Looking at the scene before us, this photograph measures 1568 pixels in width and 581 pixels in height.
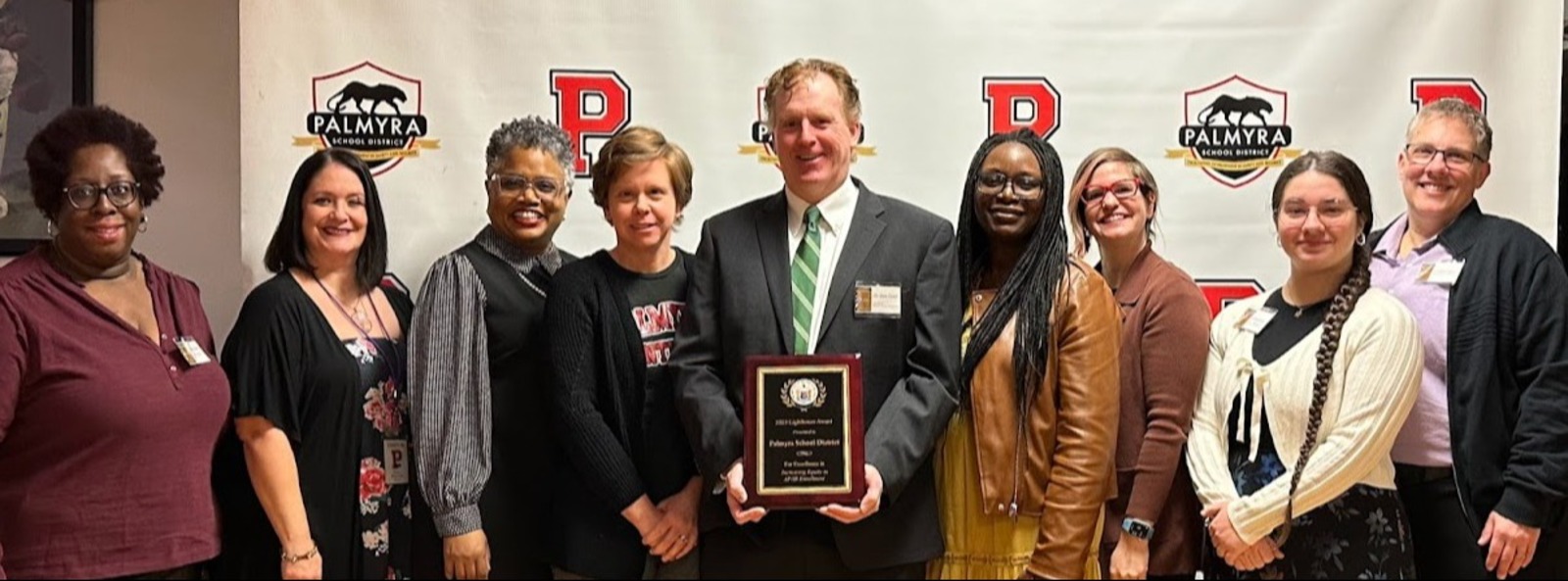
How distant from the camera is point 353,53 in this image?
10.9 ft

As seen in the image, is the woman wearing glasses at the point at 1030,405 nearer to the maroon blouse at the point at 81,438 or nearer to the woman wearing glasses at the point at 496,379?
the woman wearing glasses at the point at 496,379

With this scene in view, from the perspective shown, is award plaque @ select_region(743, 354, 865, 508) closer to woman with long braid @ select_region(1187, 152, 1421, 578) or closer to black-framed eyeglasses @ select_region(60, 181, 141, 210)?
woman with long braid @ select_region(1187, 152, 1421, 578)

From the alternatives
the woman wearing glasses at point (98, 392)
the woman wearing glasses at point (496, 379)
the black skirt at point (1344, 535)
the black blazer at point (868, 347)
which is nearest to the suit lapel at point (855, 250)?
the black blazer at point (868, 347)

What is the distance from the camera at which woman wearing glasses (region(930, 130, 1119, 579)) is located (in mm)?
2395

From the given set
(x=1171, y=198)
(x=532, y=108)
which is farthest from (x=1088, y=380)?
(x=532, y=108)

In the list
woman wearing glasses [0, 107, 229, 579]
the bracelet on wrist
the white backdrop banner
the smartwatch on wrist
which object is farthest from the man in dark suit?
woman wearing glasses [0, 107, 229, 579]

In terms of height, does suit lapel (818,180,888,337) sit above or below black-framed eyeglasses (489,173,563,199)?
below

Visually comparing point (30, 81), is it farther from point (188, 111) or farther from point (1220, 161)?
point (1220, 161)

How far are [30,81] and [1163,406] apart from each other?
10.3 ft

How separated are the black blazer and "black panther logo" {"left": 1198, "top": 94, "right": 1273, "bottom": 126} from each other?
132cm

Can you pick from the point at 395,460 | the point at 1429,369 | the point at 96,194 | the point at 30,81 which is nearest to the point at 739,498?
the point at 395,460

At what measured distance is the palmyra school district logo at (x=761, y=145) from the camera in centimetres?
338

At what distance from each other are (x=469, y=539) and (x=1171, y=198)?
2127 millimetres

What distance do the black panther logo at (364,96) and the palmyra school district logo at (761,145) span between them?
3.17ft
